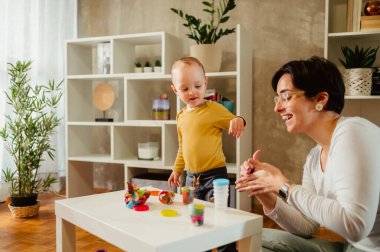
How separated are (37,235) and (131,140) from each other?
4.22ft

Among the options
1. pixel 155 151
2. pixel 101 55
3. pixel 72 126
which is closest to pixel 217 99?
pixel 155 151

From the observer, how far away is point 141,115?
3535 millimetres

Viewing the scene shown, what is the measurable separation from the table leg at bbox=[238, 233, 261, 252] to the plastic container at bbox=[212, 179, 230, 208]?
159 mm

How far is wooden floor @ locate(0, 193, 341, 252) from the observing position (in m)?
2.35

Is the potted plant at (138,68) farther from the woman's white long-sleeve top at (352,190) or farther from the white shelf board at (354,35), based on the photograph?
the woman's white long-sleeve top at (352,190)

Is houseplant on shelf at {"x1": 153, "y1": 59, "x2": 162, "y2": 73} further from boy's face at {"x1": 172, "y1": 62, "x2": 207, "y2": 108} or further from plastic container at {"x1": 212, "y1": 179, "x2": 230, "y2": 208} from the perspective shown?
plastic container at {"x1": 212, "y1": 179, "x2": 230, "y2": 208}

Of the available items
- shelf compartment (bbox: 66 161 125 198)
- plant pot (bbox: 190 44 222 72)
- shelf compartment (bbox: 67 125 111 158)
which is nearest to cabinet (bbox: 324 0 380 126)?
plant pot (bbox: 190 44 222 72)

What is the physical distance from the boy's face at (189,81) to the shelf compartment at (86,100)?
164cm

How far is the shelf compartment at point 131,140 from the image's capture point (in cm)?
338

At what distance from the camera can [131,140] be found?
3611 millimetres

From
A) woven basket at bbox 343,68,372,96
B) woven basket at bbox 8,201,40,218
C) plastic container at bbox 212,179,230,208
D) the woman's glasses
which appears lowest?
woven basket at bbox 8,201,40,218

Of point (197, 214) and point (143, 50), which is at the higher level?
point (143, 50)

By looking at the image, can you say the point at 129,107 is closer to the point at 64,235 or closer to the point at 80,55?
the point at 80,55

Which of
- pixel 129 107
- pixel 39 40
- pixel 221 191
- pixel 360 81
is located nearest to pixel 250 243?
pixel 221 191
